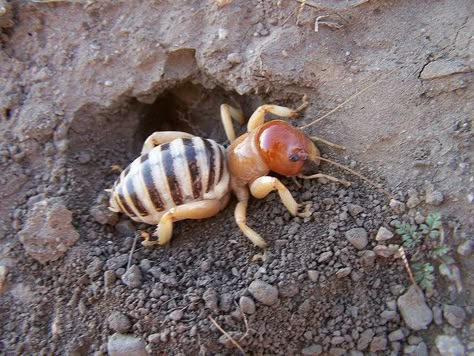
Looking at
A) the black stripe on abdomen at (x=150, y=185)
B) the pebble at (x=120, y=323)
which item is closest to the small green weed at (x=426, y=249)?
the black stripe on abdomen at (x=150, y=185)

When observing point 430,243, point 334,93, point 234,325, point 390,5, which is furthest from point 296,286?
point 390,5

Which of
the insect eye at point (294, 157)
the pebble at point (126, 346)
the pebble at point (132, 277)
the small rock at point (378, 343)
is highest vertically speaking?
the insect eye at point (294, 157)

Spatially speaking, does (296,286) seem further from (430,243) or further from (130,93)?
(130,93)

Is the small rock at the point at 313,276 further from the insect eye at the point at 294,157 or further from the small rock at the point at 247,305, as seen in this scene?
the insect eye at the point at 294,157

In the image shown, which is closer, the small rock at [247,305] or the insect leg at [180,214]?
the small rock at [247,305]

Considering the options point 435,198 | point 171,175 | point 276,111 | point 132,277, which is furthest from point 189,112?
point 435,198

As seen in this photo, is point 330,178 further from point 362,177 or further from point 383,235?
point 383,235

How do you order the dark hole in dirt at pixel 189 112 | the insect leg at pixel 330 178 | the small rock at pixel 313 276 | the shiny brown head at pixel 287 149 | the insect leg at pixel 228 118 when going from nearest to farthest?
the small rock at pixel 313 276
the insect leg at pixel 330 178
the shiny brown head at pixel 287 149
the insect leg at pixel 228 118
the dark hole in dirt at pixel 189 112
